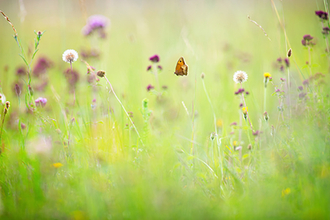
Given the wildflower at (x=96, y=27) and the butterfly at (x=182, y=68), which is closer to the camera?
the butterfly at (x=182, y=68)

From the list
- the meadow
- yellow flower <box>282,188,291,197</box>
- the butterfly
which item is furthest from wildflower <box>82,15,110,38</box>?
yellow flower <box>282,188,291,197</box>

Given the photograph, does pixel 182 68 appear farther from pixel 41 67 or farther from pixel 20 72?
pixel 20 72

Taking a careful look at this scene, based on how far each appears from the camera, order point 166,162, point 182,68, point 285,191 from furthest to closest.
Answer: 1. point 182,68
2. point 166,162
3. point 285,191

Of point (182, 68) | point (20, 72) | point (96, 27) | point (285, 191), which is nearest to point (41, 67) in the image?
A: point (20, 72)

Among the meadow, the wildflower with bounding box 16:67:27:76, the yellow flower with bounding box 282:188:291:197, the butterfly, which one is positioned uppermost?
the wildflower with bounding box 16:67:27:76

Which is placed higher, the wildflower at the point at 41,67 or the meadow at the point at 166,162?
the wildflower at the point at 41,67

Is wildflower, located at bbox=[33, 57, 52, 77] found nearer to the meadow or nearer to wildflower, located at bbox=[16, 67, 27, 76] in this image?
the meadow

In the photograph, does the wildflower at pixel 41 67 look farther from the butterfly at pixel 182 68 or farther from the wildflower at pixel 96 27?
the butterfly at pixel 182 68

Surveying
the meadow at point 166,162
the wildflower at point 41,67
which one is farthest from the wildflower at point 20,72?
the wildflower at point 41,67

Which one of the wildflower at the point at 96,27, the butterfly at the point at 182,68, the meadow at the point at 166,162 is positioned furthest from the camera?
the wildflower at the point at 96,27

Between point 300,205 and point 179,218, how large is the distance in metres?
0.55

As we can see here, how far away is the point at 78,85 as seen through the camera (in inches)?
91.4

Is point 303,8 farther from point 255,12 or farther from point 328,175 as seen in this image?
point 328,175

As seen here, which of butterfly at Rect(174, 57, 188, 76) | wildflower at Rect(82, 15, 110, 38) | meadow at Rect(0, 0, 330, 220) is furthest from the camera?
wildflower at Rect(82, 15, 110, 38)
